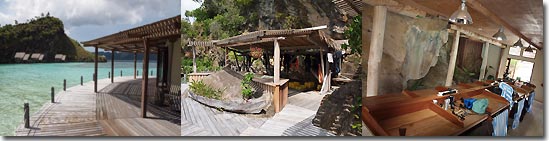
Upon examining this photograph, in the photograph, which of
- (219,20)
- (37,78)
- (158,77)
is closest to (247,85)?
(219,20)

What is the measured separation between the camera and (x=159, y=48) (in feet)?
6.75

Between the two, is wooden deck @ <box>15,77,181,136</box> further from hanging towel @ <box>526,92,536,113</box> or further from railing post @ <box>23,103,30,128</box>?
hanging towel @ <box>526,92,536,113</box>

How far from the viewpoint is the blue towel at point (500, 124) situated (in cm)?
233

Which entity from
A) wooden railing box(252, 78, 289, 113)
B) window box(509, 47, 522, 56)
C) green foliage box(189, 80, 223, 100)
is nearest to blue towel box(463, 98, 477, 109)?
window box(509, 47, 522, 56)

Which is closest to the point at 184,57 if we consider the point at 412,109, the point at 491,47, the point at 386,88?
the point at 386,88

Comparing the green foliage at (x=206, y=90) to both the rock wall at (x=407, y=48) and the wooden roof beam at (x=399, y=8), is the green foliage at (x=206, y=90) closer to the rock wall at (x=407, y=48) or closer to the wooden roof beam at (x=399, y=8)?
the rock wall at (x=407, y=48)

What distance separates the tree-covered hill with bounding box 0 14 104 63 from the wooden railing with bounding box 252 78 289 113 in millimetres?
1230

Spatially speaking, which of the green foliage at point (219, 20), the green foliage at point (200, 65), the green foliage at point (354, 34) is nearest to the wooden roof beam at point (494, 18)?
the green foliage at point (354, 34)

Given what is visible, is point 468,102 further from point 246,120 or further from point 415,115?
point 246,120

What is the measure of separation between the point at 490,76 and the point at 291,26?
1.74 metres

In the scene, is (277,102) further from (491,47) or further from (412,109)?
(491,47)

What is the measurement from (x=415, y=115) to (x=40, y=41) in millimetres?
2818

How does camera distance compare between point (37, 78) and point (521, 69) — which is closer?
point (37, 78)

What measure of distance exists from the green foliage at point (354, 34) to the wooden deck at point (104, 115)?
134cm
